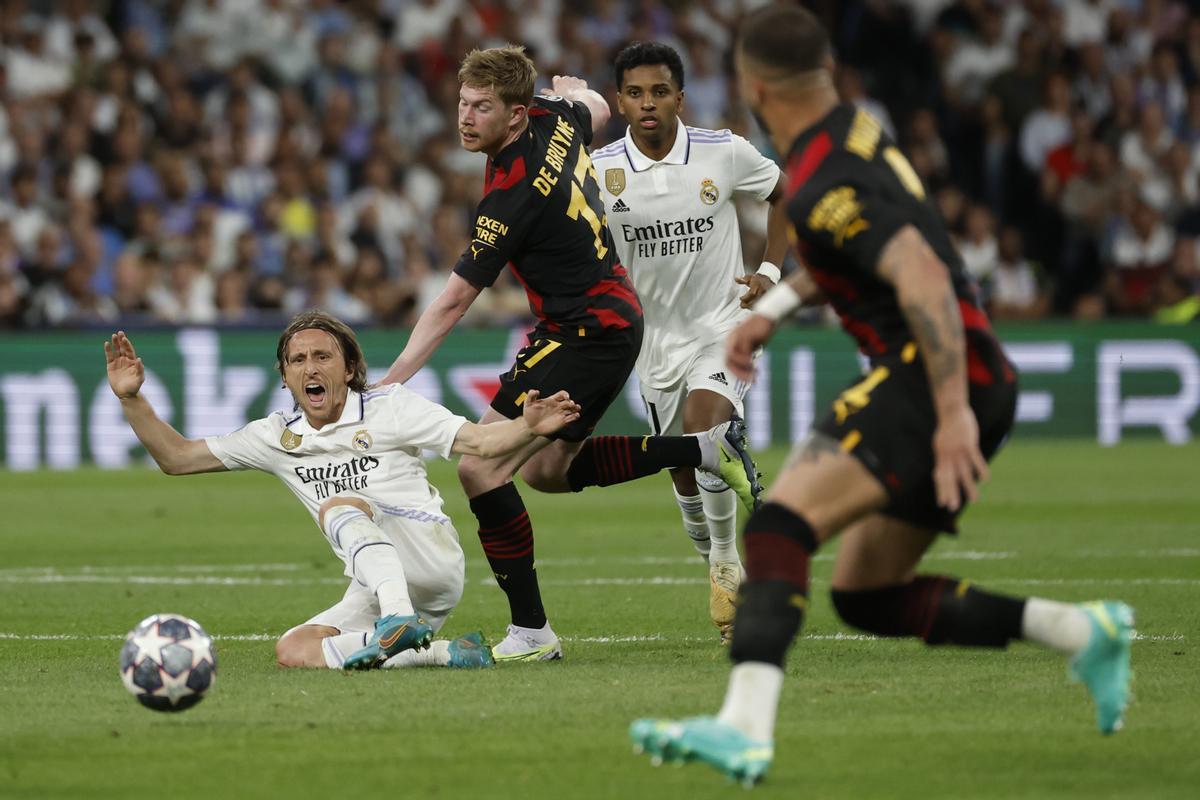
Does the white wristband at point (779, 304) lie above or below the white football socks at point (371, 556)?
above

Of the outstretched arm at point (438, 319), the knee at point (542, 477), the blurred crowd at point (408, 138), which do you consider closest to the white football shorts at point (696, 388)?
the knee at point (542, 477)

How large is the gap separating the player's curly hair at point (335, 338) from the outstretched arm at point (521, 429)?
67cm

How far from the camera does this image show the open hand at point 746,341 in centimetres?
546

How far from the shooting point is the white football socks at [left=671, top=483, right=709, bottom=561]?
30.7 feet

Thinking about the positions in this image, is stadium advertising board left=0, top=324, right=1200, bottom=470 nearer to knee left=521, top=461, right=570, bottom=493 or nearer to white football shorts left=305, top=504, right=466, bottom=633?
knee left=521, top=461, right=570, bottom=493

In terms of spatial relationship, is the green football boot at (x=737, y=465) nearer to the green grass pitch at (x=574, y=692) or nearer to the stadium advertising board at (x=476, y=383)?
the green grass pitch at (x=574, y=692)

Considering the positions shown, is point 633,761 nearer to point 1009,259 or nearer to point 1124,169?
point 1009,259

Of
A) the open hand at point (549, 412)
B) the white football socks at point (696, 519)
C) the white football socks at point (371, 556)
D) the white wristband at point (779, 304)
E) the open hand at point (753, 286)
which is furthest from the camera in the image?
the white football socks at point (696, 519)

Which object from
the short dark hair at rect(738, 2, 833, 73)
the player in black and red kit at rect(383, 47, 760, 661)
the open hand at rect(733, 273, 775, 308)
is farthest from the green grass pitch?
the short dark hair at rect(738, 2, 833, 73)

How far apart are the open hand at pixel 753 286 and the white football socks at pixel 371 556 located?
6.70ft

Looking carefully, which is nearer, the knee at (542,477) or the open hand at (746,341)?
the open hand at (746,341)

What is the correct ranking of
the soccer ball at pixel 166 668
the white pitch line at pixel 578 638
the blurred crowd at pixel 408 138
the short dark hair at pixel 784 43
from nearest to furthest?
the short dark hair at pixel 784 43 → the soccer ball at pixel 166 668 → the white pitch line at pixel 578 638 → the blurred crowd at pixel 408 138

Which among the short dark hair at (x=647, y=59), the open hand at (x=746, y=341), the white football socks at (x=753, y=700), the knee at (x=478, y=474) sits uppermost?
the short dark hair at (x=647, y=59)

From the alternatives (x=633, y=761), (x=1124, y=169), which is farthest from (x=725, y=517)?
(x=1124, y=169)
